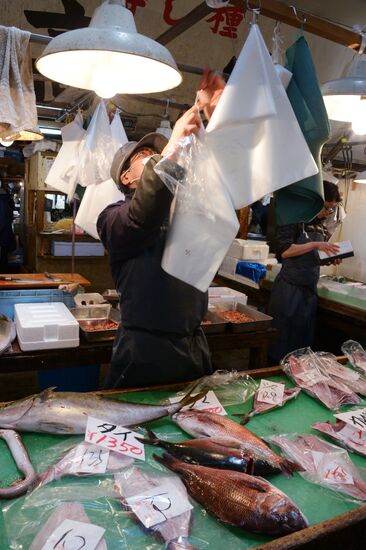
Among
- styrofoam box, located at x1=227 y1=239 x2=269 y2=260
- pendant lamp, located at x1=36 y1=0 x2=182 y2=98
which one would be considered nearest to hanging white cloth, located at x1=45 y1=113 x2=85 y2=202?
pendant lamp, located at x1=36 y1=0 x2=182 y2=98

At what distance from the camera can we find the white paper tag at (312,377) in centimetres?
254

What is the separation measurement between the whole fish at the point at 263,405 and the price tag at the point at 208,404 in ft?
0.38

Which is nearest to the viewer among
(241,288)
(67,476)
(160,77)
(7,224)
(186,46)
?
(67,476)

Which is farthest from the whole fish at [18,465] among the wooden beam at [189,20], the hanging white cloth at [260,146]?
the wooden beam at [189,20]

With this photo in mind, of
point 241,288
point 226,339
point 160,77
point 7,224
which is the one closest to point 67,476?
point 160,77

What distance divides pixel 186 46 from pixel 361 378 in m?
4.02

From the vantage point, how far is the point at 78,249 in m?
9.20

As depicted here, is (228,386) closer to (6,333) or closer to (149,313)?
(149,313)

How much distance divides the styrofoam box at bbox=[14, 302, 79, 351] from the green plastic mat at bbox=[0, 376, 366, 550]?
1367mm

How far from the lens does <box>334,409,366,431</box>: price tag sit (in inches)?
81.1

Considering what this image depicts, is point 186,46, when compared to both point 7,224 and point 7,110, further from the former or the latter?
point 7,224

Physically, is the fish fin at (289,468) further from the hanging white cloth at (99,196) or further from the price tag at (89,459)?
the hanging white cloth at (99,196)

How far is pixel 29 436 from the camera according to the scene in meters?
1.83

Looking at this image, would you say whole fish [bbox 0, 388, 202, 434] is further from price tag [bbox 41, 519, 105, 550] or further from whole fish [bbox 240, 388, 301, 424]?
price tag [bbox 41, 519, 105, 550]
